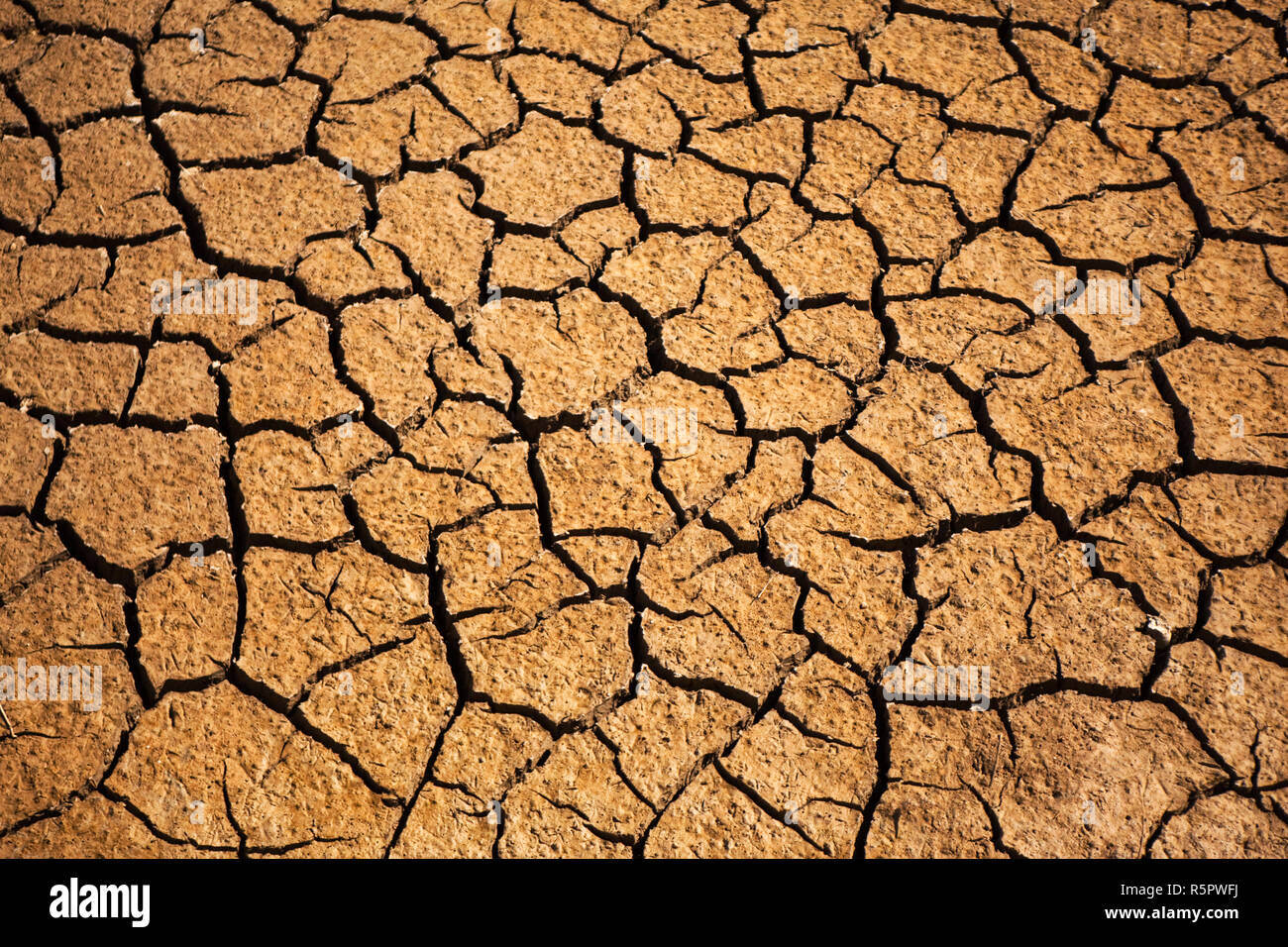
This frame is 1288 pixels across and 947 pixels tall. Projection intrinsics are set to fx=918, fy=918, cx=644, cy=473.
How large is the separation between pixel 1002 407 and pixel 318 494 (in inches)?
68.4

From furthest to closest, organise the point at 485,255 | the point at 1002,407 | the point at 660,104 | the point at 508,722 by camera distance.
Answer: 1. the point at 660,104
2. the point at 485,255
3. the point at 1002,407
4. the point at 508,722

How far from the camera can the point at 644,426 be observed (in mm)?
2340

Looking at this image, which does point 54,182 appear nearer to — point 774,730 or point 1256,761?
point 774,730

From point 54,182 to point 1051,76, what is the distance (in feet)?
9.85

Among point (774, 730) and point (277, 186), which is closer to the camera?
point (774, 730)

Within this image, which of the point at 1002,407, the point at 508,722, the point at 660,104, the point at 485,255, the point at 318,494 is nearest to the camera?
the point at 508,722

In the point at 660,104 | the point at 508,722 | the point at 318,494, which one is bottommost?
the point at 508,722

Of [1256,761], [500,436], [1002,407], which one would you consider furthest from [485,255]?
[1256,761]

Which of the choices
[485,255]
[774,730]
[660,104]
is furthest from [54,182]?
[774,730]

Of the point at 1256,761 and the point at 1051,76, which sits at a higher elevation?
the point at 1051,76

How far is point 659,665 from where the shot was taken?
2051 mm

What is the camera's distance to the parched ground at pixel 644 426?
1.94m

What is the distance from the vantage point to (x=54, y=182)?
8.54 feet

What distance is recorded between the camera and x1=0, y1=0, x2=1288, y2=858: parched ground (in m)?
1.94
